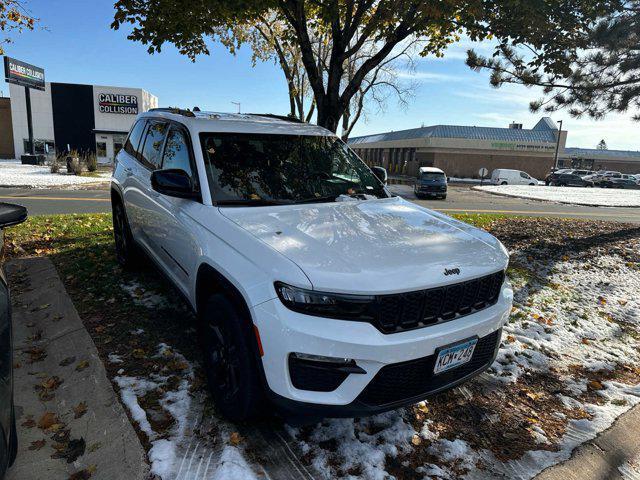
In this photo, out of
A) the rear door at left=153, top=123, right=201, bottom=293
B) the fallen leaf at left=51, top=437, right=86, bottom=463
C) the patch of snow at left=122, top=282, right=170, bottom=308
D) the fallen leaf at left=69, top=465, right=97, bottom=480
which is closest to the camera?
the fallen leaf at left=69, top=465, right=97, bottom=480

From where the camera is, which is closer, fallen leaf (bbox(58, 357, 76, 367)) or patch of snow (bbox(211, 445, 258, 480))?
patch of snow (bbox(211, 445, 258, 480))

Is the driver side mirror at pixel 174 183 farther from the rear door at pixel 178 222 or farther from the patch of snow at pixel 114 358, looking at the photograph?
the patch of snow at pixel 114 358

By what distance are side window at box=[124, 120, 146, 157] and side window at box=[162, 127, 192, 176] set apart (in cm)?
132

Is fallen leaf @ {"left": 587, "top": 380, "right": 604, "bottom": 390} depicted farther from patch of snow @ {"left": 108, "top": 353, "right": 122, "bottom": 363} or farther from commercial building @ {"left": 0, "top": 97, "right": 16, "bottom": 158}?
commercial building @ {"left": 0, "top": 97, "right": 16, "bottom": 158}

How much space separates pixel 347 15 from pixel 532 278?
5831mm

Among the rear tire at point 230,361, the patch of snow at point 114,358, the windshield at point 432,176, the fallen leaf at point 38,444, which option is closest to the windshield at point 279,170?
the rear tire at point 230,361

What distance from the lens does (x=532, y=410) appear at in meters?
3.17

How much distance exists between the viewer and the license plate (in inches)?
93.3

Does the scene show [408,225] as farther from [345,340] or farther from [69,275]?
[69,275]

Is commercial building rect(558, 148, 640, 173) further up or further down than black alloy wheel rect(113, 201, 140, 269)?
further up

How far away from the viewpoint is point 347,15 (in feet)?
26.6

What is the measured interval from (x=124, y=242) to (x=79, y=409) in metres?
2.89

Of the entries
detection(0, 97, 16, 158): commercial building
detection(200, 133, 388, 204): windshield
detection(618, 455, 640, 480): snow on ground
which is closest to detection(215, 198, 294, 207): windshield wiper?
detection(200, 133, 388, 204): windshield

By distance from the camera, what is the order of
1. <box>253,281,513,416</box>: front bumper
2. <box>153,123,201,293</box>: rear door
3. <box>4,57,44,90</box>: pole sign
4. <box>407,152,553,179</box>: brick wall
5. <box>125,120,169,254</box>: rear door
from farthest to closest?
<box>407,152,553,179</box>: brick wall
<box>4,57,44,90</box>: pole sign
<box>125,120,169,254</box>: rear door
<box>153,123,201,293</box>: rear door
<box>253,281,513,416</box>: front bumper
